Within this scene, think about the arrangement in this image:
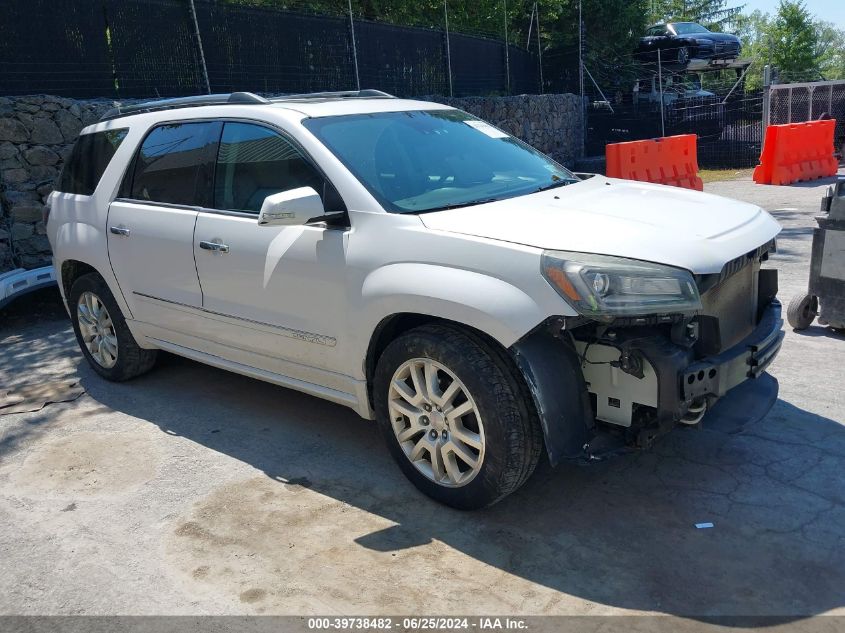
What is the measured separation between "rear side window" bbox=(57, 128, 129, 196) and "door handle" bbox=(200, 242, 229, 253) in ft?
4.64

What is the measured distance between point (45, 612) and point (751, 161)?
59.2 ft

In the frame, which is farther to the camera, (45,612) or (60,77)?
(60,77)

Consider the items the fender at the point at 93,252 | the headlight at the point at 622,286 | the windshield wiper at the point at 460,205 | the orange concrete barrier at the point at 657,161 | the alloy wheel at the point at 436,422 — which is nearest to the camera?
the headlight at the point at 622,286

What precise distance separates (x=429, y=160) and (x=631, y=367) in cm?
169

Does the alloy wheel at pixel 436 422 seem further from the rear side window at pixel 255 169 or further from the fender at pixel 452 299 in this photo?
the rear side window at pixel 255 169

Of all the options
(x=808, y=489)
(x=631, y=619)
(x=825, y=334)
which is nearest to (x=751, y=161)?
(x=825, y=334)

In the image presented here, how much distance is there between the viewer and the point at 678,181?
1411 centimetres

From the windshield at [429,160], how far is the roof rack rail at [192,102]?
2.21 feet

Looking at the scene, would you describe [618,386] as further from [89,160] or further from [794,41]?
[794,41]

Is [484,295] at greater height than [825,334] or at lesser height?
greater

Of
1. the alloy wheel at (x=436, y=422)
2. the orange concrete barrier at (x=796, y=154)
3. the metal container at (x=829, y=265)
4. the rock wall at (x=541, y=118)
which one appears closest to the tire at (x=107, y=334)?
the alloy wheel at (x=436, y=422)

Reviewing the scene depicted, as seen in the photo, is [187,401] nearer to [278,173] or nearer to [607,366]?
[278,173]

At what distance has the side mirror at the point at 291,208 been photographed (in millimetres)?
3816

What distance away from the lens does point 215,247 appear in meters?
4.56
